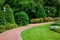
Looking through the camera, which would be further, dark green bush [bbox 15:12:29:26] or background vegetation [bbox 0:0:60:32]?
dark green bush [bbox 15:12:29:26]

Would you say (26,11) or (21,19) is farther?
(26,11)

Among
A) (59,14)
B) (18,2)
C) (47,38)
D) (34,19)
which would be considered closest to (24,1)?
(18,2)

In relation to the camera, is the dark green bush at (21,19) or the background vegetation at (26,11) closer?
the background vegetation at (26,11)

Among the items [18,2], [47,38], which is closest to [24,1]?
[18,2]

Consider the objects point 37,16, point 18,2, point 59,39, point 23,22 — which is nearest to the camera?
point 59,39

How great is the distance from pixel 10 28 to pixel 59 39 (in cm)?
842

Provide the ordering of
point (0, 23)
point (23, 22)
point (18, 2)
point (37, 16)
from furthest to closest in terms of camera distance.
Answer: point (37, 16) < point (18, 2) < point (23, 22) < point (0, 23)

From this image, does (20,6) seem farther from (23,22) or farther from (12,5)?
(23,22)

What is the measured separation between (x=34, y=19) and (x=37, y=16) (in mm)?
2441

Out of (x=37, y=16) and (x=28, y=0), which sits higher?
(x=28, y=0)

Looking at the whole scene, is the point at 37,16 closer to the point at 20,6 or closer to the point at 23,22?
the point at 20,6

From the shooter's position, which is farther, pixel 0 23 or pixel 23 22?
pixel 23 22

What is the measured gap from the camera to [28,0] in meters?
34.5

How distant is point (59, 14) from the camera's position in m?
39.8
